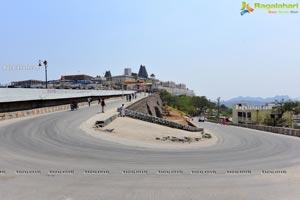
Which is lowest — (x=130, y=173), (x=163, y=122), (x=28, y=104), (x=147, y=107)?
(x=147, y=107)

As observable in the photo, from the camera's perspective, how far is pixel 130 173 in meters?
11.5

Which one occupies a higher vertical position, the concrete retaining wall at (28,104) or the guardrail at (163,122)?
the concrete retaining wall at (28,104)

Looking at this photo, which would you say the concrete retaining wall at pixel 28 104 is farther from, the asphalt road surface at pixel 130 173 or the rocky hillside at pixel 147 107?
the asphalt road surface at pixel 130 173

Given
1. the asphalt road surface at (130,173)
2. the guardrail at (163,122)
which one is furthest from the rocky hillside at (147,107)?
the asphalt road surface at (130,173)

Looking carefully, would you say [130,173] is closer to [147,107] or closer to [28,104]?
[28,104]

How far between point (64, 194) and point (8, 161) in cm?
519

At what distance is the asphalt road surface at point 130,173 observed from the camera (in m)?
9.27

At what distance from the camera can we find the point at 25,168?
1166 cm

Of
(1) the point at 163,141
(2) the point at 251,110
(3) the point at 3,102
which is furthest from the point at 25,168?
(2) the point at 251,110

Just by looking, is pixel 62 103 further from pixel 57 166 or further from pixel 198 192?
pixel 198 192

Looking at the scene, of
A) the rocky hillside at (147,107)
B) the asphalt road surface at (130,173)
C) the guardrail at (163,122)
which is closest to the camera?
the asphalt road surface at (130,173)

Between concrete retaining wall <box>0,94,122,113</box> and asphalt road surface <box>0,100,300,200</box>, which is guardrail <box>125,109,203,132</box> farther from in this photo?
asphalt road surface <box>0,100,300,200</box>

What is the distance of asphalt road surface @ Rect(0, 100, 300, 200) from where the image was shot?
9.27 metres

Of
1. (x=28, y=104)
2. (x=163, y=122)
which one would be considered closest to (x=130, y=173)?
(x=163, y=122)
